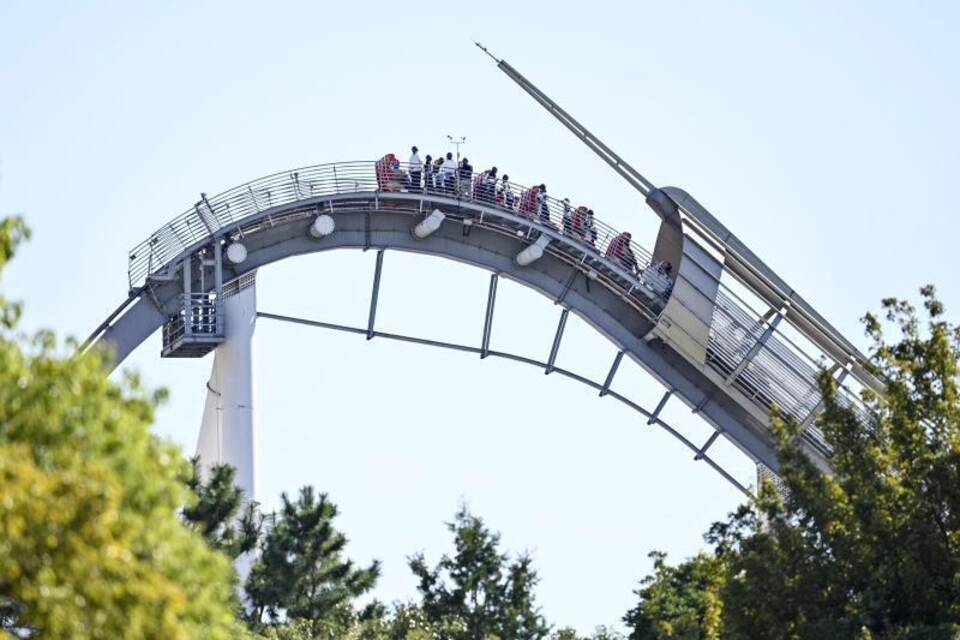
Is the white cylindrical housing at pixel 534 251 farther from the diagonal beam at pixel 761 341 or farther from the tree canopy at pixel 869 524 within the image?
the tree canopy at pixel 869 524

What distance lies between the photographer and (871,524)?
108ft

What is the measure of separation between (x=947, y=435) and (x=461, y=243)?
14411 millimetres

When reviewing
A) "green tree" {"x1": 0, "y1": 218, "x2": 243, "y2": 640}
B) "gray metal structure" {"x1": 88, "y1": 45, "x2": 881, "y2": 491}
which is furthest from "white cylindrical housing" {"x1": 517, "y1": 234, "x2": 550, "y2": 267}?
"green tree" {"x1": 0, "y1": 218, "x2": 243, "y2": 640}

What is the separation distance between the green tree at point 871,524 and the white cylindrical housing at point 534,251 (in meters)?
10.9

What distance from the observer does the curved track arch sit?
141 ft

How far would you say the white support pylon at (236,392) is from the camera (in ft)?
145

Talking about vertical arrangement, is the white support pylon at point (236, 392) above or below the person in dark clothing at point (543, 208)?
below

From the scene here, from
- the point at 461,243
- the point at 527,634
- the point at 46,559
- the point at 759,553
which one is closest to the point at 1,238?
the point at 46,559

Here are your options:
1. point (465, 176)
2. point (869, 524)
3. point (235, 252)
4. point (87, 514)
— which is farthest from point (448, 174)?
point (87, 514)

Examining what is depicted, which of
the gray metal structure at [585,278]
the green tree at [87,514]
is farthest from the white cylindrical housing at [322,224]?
the green tree at [87,514]

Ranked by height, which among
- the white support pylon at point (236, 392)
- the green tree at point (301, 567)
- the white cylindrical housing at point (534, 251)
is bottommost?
the green tree at point (301, 567)

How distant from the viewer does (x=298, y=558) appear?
1740 inches

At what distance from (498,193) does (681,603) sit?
9.58 meters

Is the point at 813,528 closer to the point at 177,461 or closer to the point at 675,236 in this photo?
the point at 675,236
